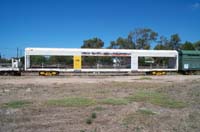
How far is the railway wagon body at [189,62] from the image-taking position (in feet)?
137

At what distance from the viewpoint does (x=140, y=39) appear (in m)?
93.1

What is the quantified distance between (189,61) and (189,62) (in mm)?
149

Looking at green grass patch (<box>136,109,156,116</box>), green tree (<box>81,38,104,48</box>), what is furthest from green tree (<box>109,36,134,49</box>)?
green grass patch (<box>136,109,156,116</box>)

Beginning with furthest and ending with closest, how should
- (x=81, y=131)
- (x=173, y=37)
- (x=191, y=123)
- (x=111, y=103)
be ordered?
1. (x=173, y=37)
2. (x=111, y=103)
3. (x=191, y=123)
4. (x=81, y=131)

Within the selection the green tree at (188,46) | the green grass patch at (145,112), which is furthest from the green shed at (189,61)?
the green tree at (188,46)

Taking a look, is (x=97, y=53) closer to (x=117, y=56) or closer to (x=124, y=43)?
(x=117, y=56)

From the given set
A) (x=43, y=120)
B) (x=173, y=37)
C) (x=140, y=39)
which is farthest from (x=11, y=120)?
(x=173, y=37)

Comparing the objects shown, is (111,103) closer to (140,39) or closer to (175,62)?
(175,62)


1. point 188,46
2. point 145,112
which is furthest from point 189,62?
point 188,46

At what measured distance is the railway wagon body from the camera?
41.6 meters

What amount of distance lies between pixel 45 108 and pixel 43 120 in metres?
2.05

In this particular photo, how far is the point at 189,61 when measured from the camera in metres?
42.1

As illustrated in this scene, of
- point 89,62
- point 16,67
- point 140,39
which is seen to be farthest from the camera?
point 140,39

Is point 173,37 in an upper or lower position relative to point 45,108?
upper
